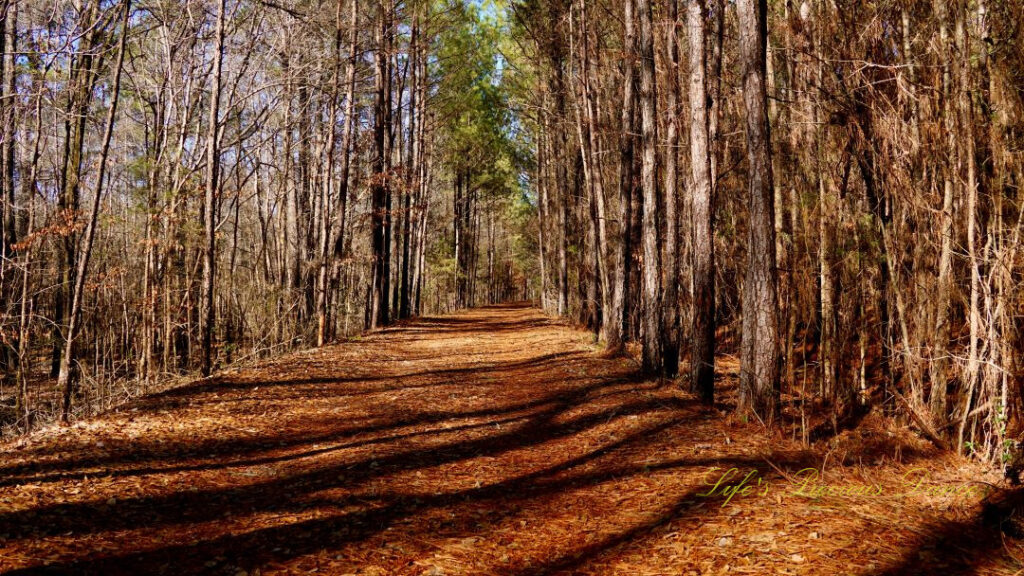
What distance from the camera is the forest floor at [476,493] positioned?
11.3 ft

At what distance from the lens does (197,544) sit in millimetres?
3715

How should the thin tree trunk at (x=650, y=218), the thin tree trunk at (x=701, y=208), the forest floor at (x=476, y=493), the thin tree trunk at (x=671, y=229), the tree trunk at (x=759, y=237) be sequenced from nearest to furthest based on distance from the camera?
the forest floor at (x=476, y=493) → the tree trunk at (x=759, y=237) → the thin tree trunk at (x=701, y=208) → the thin tree trunk at (x=671, y=229) → the thin tree trunk at (x=650, y=218)

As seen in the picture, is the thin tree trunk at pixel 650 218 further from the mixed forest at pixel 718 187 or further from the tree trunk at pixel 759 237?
the tree trunk at pixel 759 237

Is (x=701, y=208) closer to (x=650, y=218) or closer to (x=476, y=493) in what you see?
(x=650, y=218)

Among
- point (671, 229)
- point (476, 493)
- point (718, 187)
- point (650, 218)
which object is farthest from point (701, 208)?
point (718, 187)

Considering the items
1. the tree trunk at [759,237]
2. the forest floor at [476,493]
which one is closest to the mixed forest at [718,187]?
the tree trunk at [759,237]

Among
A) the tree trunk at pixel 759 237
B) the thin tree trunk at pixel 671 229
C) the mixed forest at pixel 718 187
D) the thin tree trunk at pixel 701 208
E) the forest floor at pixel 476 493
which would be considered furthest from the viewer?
the thin tree trunk at pixel 671 229

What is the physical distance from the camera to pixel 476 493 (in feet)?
15.8

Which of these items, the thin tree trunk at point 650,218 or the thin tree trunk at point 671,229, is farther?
the thin tree trunk at point 650,218

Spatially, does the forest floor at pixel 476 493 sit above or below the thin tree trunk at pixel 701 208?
below

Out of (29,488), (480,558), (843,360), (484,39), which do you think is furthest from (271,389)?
(484,39)

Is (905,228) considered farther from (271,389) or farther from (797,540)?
(271,389)

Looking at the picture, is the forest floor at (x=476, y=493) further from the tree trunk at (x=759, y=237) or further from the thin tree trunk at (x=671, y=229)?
the thin tree trunk at (x=671, y=229)

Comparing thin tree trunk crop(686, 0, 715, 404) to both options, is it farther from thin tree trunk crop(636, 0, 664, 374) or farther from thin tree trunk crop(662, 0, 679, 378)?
thin tree trunk crop(636, 0, 664, 374)
